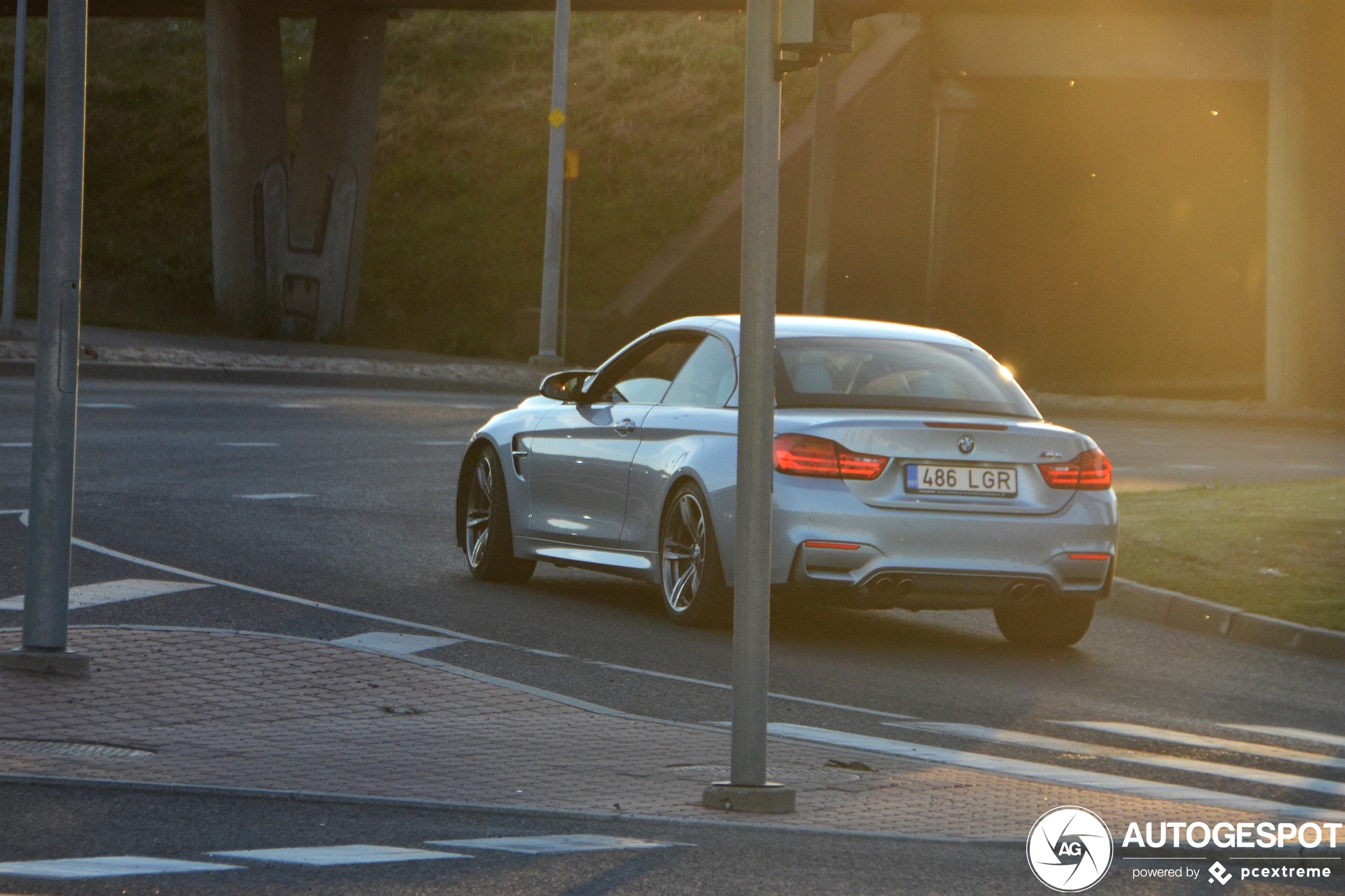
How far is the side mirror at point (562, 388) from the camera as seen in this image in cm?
1080

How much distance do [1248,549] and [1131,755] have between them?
6.06 m

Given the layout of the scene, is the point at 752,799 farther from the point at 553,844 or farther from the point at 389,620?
the point at 389,620

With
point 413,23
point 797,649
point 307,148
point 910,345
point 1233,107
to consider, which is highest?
point 413,23

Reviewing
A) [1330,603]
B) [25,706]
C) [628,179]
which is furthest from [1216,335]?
[25,706]

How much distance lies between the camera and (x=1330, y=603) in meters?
10.9

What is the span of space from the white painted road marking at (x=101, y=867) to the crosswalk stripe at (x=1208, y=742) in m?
3.73

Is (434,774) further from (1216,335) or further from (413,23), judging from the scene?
(413,23)

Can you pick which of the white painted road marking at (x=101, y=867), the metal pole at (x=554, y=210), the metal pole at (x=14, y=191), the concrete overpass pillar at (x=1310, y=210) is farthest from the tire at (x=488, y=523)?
the concrete overpass pillar at (x=1310, y=210)

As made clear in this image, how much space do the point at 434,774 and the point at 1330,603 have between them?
6.34 meters

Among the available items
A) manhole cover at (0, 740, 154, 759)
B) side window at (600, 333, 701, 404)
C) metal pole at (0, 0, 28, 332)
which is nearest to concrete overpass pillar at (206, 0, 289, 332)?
metal pole at (0, 0, 28, 332)

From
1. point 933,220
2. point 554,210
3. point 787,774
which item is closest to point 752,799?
point 787,774

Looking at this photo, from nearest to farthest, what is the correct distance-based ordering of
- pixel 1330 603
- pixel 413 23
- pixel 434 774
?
1. pixel 434 774
2. pixel 1330 603
3. pixel 413 23

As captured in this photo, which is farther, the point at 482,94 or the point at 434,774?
the point at 482,94

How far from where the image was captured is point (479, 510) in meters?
11.6
